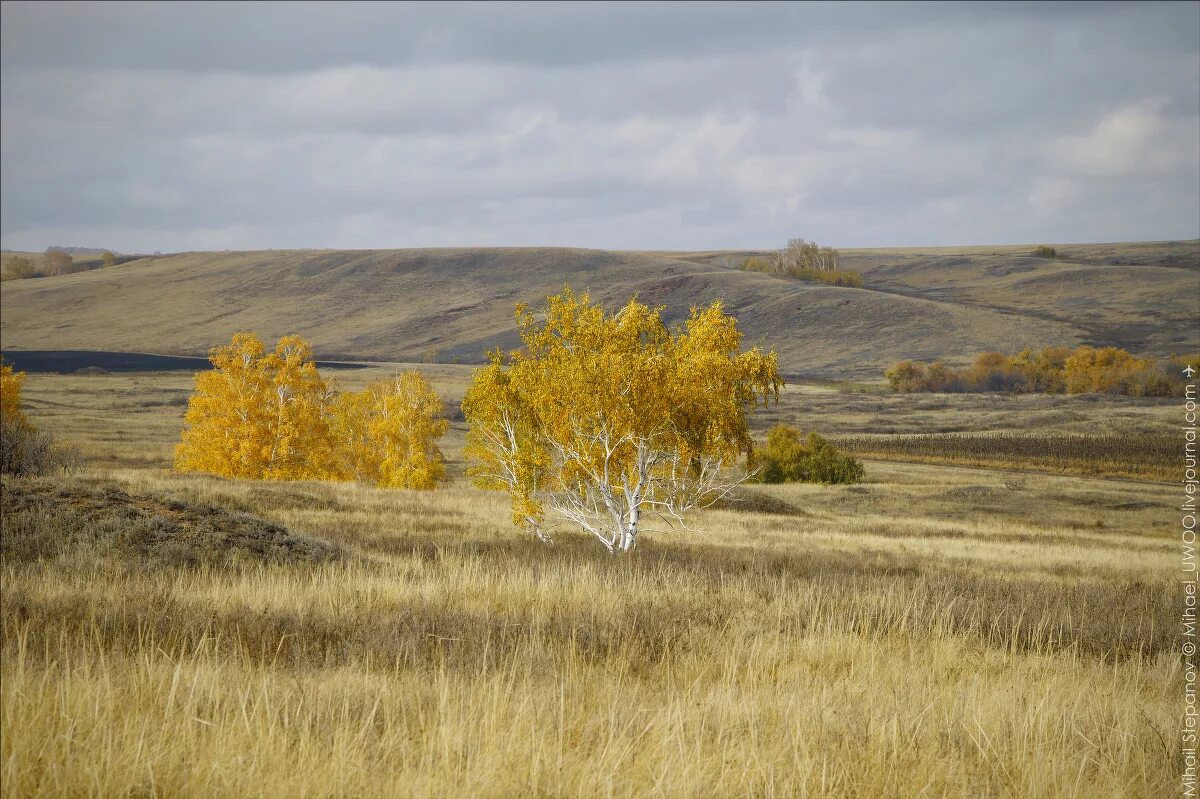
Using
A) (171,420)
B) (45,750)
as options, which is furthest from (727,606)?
(171,420)

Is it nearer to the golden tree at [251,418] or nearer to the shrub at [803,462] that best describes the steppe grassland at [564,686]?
the golden tree at [251,418]

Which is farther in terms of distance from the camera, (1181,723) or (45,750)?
(1181,723)

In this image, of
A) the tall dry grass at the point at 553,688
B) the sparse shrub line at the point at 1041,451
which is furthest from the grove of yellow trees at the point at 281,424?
the sparse shrub line at the point at 1041,451

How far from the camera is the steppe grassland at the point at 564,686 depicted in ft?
12.6

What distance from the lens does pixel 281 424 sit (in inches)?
1889

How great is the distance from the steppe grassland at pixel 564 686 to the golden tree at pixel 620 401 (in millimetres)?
5263

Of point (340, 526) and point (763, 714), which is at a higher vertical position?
point (763, 714)

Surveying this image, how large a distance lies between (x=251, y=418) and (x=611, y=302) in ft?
350

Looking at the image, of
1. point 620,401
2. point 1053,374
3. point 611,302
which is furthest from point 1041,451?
point 611,302

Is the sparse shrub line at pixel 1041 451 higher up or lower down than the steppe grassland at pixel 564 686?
lower down

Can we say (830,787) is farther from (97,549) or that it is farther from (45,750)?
(97,549)

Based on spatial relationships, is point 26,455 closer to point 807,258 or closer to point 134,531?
point 134,531

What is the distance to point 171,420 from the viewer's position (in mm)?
81938

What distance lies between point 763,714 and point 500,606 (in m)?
Result: 3.79
